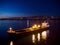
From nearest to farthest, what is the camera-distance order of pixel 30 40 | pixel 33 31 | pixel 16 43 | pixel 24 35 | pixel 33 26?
pixel 16 43
pixel 30 40
pixel 24 35
pixel 33 31
pixel 33 26

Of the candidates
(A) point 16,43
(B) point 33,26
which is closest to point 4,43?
(A) point 16,43

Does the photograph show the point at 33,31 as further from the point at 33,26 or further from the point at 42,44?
the point at 42,44

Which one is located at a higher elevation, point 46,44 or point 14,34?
point 14,34

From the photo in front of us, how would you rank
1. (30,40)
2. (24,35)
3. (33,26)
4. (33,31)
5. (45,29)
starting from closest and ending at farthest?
(30,40) < (24,35) < (33,31) < (33,26) < (45,29)

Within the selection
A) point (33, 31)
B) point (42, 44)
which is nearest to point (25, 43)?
point (42, 44)

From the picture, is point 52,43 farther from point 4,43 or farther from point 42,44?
point 4,43

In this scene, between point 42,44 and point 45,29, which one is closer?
point 42,44

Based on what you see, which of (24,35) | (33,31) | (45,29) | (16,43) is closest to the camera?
(16,43)

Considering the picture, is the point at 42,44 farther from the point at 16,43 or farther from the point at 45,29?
the point at 45,29

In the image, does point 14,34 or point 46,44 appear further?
point 14,34

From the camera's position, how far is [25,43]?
2.79 m

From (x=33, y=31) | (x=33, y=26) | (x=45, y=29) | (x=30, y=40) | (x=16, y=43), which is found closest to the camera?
(x=16, y=43)

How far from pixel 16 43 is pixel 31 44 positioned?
307 mm

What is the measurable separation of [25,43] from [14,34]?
411 millimetres
